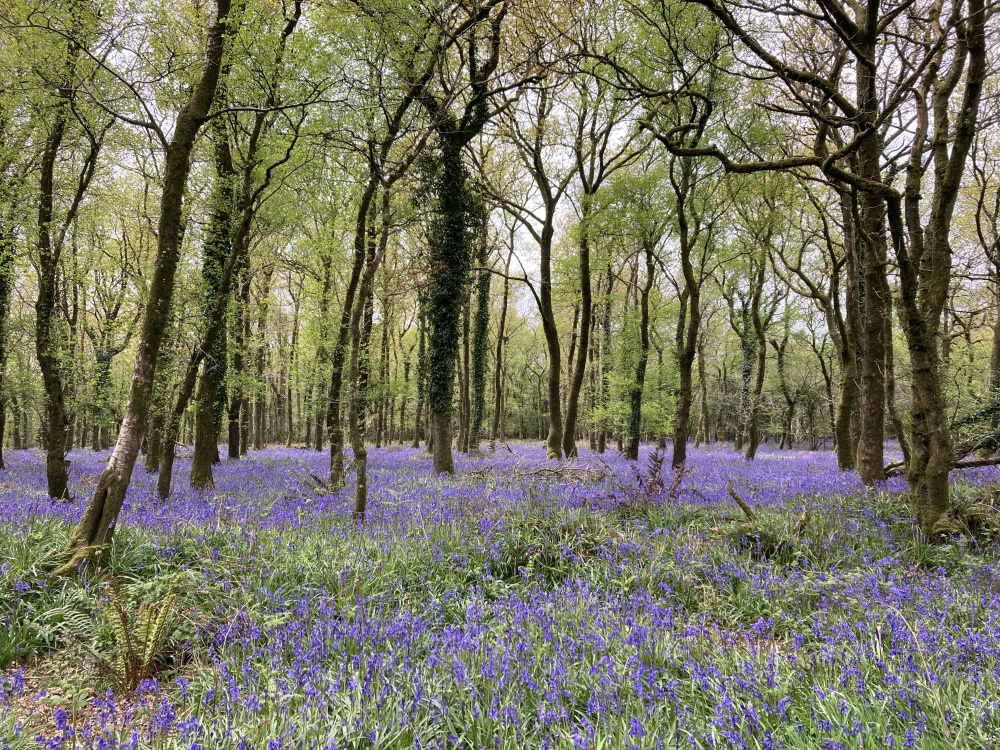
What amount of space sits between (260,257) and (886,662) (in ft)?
71.4

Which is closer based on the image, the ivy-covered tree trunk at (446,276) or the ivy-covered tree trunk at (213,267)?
the ivy-covered tree trunk at (213,267)

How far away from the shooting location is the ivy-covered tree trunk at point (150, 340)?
14.6 feet

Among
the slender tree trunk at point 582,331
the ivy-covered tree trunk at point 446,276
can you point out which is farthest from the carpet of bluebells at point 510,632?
the slender tree trunk at point 582,331

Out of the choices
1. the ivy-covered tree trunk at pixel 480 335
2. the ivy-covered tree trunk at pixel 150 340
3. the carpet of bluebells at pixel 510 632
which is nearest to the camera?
the carpet of bluebells at pixel 510 632

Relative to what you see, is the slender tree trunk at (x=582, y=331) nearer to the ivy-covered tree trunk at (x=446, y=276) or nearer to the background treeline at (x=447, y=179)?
the background treeline at (x=447, y=179)

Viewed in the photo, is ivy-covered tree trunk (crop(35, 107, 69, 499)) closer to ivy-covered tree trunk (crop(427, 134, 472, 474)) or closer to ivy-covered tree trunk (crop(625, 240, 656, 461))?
ivy-covered tree trunk (crop(427, 134, 472, 474))

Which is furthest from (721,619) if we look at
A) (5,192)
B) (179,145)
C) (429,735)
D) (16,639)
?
(5,192)

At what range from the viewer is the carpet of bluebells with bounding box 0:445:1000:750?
243cm

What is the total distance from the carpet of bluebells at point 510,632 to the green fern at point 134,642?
11 cm

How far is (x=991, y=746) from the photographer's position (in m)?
2.12

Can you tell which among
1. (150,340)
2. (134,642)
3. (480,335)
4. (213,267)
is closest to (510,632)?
(134,642)

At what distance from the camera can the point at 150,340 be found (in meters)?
4.82

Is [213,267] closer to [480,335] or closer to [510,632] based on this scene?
[480,335]

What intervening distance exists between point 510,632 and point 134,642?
277cm
